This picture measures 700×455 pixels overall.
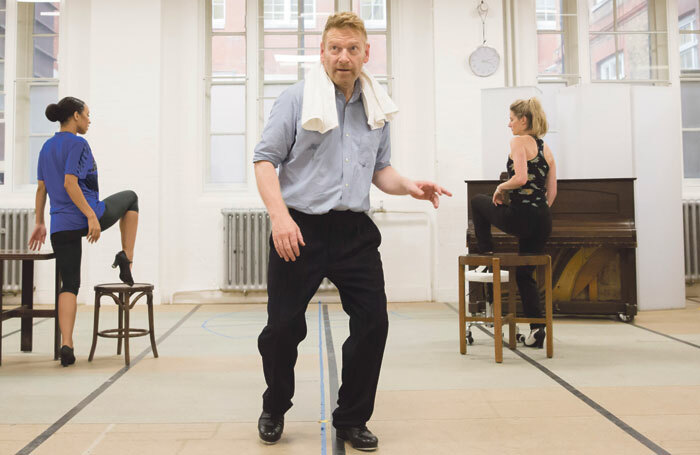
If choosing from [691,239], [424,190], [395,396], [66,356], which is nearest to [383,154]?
[424,190]

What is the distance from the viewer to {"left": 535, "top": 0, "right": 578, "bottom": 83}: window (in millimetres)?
6953

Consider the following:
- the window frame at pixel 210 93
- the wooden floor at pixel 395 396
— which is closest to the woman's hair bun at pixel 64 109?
the wooden floor at pixel 395 396

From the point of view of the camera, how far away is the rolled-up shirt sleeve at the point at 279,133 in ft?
6.95

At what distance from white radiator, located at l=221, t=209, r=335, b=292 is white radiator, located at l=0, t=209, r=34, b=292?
75.7 inches

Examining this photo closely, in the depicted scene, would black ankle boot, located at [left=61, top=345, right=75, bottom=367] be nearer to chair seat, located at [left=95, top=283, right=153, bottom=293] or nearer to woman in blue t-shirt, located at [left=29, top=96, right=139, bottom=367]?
woman in blue t-shirt, located at [left=29, top=96, right=139, bottom=367]

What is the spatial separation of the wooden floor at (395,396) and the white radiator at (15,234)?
2.10 meters

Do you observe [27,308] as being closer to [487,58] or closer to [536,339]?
[536,339]

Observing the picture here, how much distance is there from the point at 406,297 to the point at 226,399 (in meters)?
3.98

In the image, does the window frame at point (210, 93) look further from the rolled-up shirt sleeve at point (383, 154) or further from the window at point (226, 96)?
the rolled-up shirt sleeve at point (383, 154)

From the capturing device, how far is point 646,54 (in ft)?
22.9

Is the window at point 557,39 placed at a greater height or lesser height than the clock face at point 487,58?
greater

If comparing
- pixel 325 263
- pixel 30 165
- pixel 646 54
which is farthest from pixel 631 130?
pixel 30 165

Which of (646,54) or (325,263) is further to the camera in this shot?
(646,54)

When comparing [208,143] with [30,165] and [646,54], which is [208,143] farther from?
[646,54]
